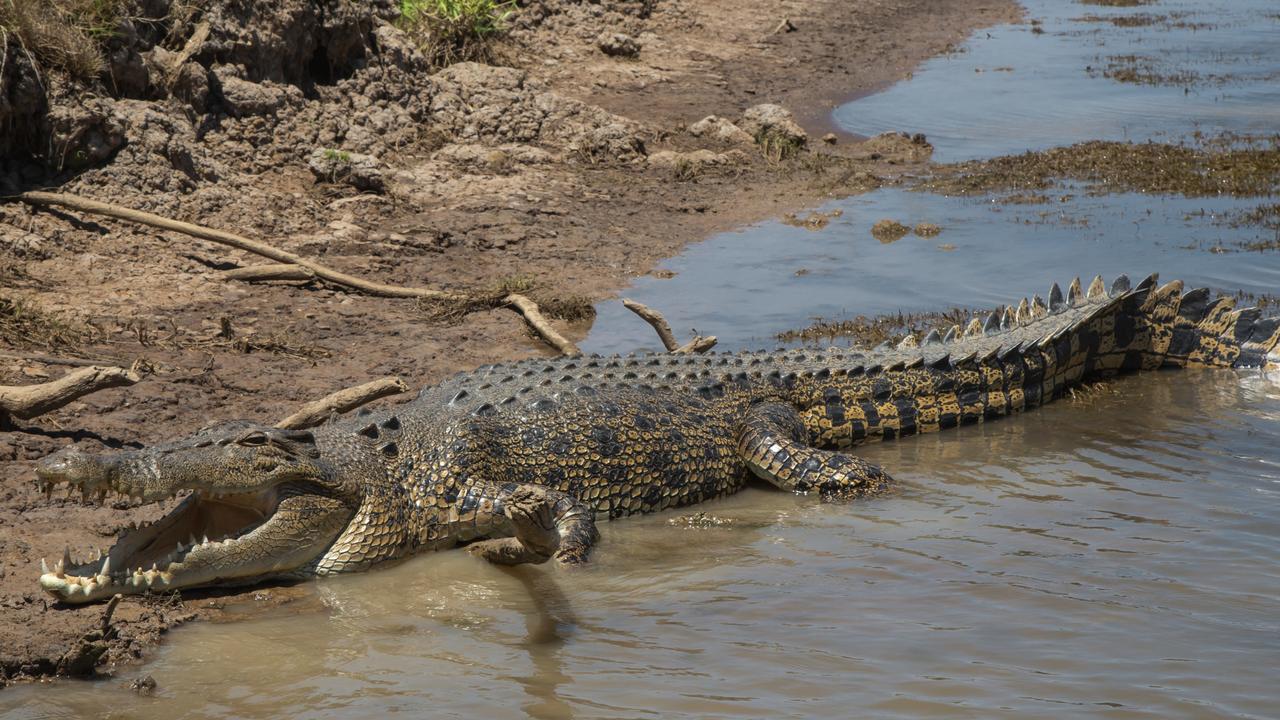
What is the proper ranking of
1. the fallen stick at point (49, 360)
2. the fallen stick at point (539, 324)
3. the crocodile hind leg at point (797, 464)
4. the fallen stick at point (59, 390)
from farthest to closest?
the fallen stick at point (539, 324), the fallen stick at point (49, 360), the crocodile hind leg at point (797, 464), the fallen stick at point (59, 390)

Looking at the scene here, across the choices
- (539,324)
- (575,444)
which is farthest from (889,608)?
(539,324)

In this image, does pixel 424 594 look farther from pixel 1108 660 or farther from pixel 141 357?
pixel 141 357

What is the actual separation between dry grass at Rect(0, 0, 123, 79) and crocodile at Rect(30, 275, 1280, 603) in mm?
4820

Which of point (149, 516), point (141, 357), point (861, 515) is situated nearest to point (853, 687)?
point (861, 515)

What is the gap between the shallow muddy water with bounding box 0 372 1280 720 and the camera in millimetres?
4207

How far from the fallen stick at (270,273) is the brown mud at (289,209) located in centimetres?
9

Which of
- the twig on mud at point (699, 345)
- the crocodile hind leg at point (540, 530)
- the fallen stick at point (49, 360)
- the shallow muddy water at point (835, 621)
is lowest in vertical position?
the shallow muddy water at point (835, 621)

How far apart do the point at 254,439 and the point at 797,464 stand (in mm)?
2703

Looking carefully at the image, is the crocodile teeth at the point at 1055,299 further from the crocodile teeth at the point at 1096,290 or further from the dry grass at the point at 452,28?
the dry grass at the point at 452,28

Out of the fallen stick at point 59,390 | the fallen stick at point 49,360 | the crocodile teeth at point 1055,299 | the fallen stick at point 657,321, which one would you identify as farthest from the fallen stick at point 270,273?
the crocodile teeth at point 1055,299

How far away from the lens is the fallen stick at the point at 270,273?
9.02 meters

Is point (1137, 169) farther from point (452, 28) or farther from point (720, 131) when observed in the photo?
point (452, 28)

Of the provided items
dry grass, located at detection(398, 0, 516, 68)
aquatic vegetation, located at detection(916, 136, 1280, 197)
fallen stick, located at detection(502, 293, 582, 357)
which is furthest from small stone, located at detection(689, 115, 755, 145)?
fallen stick, located at detection(502, 293, 582, 357)

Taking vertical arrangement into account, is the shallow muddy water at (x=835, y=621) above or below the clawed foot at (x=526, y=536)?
below
